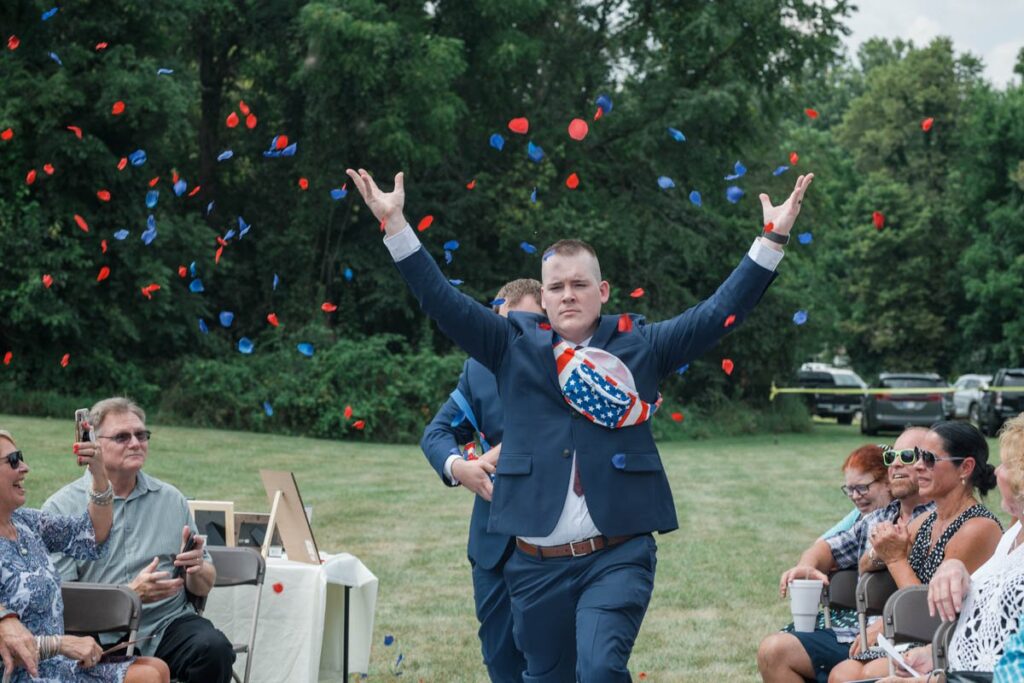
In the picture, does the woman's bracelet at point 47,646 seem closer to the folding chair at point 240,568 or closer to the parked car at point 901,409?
the folding chair at point 240,568

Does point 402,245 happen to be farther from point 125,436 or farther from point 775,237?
point 125,436

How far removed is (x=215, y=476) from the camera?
1747 centimetres

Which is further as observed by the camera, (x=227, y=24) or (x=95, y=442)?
(x=227, y=24)

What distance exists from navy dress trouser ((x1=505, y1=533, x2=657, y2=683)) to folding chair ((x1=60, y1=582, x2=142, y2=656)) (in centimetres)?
165

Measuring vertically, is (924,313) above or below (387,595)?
above

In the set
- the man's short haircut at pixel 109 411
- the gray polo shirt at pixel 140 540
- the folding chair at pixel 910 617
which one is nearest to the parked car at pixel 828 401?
the gray polo shirt at pixel 140 540

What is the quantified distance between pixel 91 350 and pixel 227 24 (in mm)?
8149

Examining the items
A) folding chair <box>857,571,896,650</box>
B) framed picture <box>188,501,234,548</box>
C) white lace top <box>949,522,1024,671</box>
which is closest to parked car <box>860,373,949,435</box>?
framed picture <box>188,501,234,548</box>

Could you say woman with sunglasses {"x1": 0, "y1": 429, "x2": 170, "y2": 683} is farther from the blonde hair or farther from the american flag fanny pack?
the blonde hair

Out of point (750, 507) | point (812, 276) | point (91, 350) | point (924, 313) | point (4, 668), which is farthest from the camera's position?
point (924, 313)

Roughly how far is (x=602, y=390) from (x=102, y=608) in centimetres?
230

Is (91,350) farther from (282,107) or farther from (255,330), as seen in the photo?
(282,107)

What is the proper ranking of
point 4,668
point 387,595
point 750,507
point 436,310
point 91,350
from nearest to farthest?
point 436,310
point 4,668
point 387,595
point 750,507
point 91,350

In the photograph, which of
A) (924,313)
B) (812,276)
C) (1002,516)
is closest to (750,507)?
(1002,516)
